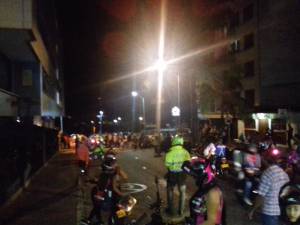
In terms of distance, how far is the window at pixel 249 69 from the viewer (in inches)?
1781

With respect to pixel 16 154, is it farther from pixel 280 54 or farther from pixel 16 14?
pixel 280 54

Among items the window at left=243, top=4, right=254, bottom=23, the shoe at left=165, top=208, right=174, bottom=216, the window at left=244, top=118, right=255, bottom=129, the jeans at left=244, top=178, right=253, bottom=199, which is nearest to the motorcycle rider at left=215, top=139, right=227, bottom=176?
the jeans at left=244, top=178, right=253, bottom=199

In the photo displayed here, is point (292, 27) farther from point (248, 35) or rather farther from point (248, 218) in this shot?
point (248, 218)

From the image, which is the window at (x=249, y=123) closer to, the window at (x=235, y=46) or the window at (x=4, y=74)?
the window at (x=235, y=46)

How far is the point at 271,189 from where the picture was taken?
7371mm

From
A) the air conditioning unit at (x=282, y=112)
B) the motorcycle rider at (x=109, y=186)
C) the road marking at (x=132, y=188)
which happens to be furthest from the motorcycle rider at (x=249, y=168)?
the air conditioning unit at (x=282, y=112)

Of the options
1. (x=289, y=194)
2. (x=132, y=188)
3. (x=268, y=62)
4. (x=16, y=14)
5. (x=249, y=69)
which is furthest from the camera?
(x=249, y=69)

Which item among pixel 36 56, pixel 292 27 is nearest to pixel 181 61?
pixel 36 56

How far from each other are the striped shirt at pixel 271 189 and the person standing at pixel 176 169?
3872 millimetres

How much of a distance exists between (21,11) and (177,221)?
1085cm

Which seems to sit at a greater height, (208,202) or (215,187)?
(215,187)

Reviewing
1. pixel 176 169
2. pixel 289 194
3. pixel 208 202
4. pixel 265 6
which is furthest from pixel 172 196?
pixel 265 6

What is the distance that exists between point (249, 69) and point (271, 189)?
Result: 39.6m

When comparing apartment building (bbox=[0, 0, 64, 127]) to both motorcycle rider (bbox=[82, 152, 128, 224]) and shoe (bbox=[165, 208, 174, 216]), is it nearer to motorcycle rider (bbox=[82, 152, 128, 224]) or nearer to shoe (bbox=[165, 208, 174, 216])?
shoe (bbox=[165, 208, 174, 216])
